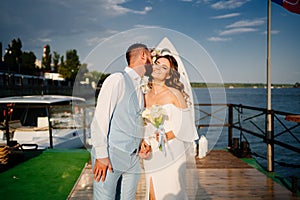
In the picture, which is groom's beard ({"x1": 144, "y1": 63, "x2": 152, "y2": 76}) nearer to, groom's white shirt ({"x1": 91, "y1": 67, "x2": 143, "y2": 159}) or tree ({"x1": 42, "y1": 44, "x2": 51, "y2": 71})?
groom's white shirt ({"x1": 91, "y1": 67, "x2": 143, "y2": 159})

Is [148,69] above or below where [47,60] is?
below

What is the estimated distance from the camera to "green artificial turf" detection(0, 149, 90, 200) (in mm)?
3154

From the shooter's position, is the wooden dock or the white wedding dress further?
the wooden dock

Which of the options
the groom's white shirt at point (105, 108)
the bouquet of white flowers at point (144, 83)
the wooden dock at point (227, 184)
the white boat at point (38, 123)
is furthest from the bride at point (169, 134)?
the white boat at point (38, 123)

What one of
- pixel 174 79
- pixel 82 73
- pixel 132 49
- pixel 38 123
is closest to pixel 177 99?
pixel 174 79

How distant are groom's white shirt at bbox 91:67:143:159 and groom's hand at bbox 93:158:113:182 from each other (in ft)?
0.10

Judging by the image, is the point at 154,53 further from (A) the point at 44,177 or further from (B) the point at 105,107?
(A) the point at 44,177

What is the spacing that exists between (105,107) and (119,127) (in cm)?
14

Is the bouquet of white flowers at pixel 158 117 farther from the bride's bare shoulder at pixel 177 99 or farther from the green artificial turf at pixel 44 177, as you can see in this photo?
the green artificial turf at pixel 44 177

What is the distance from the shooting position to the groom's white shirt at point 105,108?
4.69ft

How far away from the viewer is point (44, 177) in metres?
3.72

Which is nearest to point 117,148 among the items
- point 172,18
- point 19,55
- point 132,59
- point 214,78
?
point 132,59

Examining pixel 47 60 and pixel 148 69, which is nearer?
pixel 148 69

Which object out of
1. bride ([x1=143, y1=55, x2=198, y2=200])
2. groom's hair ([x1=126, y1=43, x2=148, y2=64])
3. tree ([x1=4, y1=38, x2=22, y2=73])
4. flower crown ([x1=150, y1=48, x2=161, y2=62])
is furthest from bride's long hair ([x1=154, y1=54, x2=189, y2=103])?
tree ([x1=4, y1=38, x2=22, y2=73])
